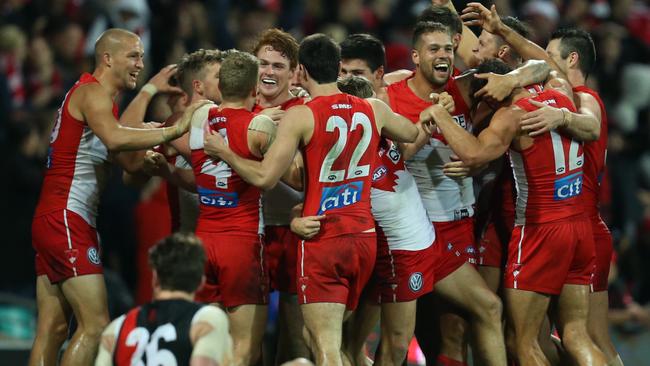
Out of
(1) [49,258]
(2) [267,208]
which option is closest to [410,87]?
(2) [267,208]

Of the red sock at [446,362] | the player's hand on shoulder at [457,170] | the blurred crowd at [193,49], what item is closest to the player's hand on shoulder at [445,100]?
the player's hand on shoulder at [457,170]

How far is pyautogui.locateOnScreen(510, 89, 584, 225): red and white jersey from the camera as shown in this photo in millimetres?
9031

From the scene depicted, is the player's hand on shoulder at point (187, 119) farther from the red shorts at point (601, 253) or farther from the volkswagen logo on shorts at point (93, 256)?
the red shorts at point (601, 253)

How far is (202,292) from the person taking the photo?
877 cm

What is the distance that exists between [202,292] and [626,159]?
374 inches

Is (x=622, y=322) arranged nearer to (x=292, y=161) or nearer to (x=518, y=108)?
(x=518, y=108)

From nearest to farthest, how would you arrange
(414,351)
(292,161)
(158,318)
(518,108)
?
(158,318)
(292,161)
(518,108)
(414,351)

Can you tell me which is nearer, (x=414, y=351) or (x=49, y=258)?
(x=49, y=258)

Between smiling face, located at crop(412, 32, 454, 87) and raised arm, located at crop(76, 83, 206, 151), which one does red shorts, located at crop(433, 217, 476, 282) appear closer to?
smiling face, located at crop(412, 32, 454, 87)

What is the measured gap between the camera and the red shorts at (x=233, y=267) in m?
8.67

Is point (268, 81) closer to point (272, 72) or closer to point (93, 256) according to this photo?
point (272, 72)

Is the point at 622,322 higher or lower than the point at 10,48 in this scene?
lower

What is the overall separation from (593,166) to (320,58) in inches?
107

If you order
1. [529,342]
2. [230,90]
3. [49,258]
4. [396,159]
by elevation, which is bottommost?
[529,342]
